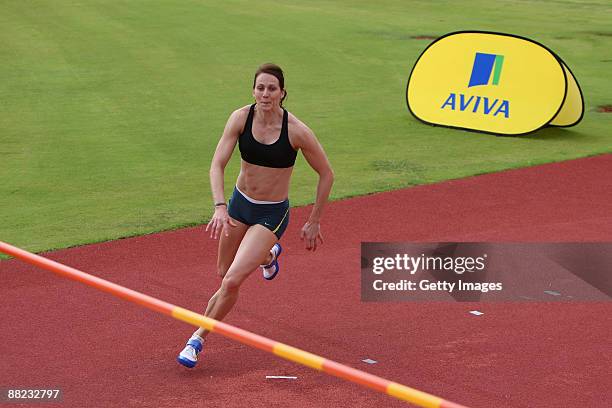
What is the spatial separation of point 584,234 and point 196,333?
531cm

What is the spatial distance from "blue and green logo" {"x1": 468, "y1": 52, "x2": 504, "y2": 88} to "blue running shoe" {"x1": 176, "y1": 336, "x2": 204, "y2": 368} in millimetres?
10441

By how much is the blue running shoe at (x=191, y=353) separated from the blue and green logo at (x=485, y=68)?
34.3 feet

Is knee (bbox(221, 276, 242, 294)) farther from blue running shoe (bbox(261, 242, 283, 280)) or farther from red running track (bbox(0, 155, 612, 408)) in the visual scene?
blue running shoe (bbox(261, 242, 283, 280))

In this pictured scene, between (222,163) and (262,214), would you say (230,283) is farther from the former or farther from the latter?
(222,163)

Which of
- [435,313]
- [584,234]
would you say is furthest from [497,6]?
[435,313]

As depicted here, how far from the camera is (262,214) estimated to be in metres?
7.91

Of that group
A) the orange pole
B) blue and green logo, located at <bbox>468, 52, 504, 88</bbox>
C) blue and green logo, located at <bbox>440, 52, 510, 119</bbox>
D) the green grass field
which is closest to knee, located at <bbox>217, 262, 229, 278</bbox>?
the orange pole

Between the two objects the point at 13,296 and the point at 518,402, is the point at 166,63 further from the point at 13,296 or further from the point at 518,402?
the point at 518,402

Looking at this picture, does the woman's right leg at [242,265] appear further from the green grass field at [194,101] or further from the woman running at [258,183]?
the green grass field at [194,101]

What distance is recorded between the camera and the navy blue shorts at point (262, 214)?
7898 mm

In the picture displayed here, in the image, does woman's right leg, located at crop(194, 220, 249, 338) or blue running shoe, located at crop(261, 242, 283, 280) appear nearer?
woman's right leg, located at crop(194, 220, 249, 338)

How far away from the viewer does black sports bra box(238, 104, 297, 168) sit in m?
7.75

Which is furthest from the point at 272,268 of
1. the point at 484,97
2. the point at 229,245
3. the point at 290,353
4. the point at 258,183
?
the point at 484,97

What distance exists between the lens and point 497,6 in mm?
35469
